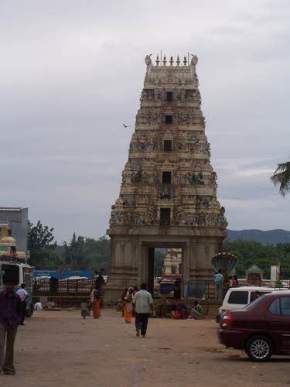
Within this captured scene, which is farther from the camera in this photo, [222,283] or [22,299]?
[222,283]

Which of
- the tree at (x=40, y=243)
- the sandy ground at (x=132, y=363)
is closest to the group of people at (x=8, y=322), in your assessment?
the sandy ground at (x=132, y=363)

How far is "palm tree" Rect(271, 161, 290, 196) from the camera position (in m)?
29.9

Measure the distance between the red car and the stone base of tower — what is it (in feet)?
137

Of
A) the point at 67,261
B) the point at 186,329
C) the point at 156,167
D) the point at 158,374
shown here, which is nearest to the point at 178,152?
the point at 156,167

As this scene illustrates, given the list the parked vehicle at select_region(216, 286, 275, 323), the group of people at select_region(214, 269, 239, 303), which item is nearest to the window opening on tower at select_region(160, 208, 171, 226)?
the group of people at select_region(214, 269, 239, 303)

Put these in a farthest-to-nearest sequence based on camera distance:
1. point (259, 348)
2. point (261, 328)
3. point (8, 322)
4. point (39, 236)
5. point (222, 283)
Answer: point (39, 236) → point (222, 283) → point (259, 348) → point (261, 328) → point (8, 322)

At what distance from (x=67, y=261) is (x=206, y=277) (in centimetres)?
8284

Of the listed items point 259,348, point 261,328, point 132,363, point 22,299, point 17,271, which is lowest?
point 132,363

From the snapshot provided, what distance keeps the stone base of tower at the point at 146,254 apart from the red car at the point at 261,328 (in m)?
41.7

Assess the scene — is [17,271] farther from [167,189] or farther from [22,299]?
[167,189]

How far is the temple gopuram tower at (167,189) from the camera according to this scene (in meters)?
60.5

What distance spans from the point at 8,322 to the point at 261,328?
17.3ft

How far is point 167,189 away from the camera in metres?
62.0

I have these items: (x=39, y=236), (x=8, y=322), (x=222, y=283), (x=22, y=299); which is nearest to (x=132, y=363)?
(x=22, y=299)
